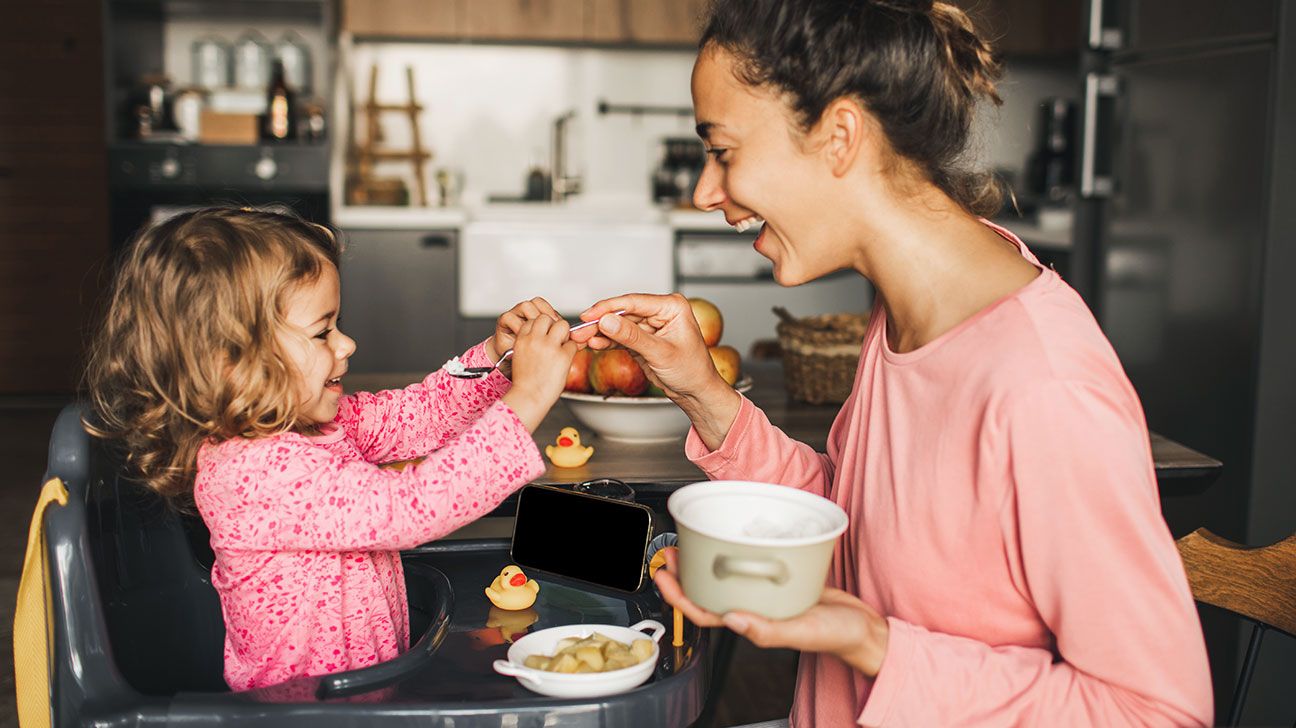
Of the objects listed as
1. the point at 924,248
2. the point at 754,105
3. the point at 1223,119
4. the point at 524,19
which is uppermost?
the point at 524,19

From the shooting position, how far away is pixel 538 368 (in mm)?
1202

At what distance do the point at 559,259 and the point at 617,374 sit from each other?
2738mm

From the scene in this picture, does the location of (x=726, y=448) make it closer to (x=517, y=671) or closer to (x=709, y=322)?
(x=517, y=671)

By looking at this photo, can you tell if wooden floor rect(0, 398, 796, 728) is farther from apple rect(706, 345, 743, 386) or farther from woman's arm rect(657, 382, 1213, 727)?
woman's arm rect(657, 382, 1213, 727)

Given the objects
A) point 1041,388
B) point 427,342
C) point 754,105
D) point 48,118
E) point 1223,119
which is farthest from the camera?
point 48,118

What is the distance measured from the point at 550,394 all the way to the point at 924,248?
0.41 meters

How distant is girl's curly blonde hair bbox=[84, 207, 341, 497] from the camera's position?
3.89 feet

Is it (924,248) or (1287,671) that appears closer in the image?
(924,248)

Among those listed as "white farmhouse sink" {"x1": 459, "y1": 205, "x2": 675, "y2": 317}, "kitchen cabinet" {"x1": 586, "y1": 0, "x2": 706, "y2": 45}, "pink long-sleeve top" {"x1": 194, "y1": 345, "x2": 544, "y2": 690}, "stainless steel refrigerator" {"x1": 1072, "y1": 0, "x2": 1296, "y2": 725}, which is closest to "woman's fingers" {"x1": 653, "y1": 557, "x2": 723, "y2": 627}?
"pink long-sleeve top" {"x1": 194, "y1": 345, "x2": 544, "y2": 690}

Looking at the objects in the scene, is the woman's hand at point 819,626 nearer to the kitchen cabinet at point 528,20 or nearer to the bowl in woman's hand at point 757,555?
the bowl in woman's hand at point 757,555

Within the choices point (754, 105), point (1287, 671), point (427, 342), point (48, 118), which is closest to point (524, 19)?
point (427, 342)

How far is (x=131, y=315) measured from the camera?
1216mm

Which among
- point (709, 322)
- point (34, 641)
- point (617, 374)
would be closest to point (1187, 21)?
point (709, 322)

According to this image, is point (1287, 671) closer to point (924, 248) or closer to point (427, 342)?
point (924, 248)
